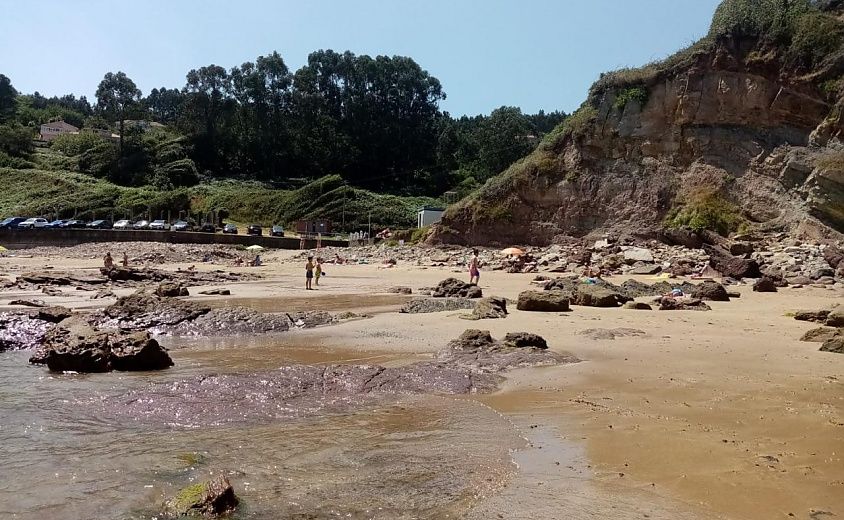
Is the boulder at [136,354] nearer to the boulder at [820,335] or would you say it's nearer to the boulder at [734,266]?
the boulder at [820,335]

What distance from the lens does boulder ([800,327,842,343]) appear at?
10.6 meters

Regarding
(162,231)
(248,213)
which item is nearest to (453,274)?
(162,231)

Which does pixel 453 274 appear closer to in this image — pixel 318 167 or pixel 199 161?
pixel 318 167

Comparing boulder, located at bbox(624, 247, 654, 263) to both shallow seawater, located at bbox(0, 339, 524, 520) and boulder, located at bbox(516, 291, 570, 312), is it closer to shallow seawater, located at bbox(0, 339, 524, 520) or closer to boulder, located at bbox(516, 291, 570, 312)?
boulder, located at bbox(516, 291, 570, 312)

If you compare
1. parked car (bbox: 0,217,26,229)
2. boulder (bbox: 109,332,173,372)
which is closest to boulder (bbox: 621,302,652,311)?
boulder (bbox: 109,332,173,372)

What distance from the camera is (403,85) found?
97.1 metres

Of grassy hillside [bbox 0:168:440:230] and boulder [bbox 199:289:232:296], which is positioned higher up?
grassy hillside [bbox 0:168:440:230]

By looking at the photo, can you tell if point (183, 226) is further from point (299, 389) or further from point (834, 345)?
point (834, 345)

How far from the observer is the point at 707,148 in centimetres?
3972

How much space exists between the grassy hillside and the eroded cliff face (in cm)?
2580

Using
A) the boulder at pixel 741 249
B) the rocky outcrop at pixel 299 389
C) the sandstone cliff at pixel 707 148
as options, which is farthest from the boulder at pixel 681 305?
the sandstone cliff at pixel 707 148

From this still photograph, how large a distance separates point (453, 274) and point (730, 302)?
50.6ft

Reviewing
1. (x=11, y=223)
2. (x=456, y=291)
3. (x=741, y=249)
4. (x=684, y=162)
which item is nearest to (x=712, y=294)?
(x=456, y=291)

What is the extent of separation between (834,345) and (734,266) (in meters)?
15.2
